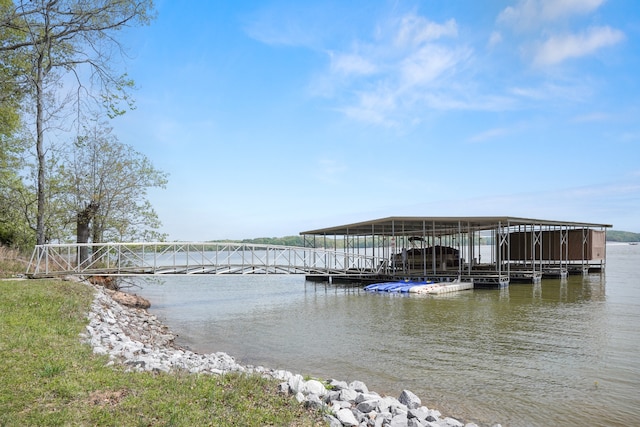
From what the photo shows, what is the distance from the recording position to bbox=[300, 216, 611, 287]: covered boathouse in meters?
29.1

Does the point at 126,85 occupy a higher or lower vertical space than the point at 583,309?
higher

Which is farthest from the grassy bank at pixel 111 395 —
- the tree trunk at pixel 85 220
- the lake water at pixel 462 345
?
the tree trunk at pixel 85 220

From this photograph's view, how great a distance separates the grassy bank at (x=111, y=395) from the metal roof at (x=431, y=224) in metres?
22.2

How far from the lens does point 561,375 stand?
931cm

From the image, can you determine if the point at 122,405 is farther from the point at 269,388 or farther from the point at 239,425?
the point at 269,388

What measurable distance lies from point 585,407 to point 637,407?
0.88 metres

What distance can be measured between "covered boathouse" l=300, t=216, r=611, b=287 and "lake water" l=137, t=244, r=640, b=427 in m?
5.99

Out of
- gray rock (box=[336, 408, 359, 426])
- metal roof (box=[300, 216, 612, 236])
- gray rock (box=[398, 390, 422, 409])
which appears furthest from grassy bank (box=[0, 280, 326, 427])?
metal roof (box=[300, 216, 612, 236])

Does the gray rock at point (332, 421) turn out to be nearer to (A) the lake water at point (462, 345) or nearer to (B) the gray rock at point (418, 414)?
(B) the gray rock at point (418, 414)

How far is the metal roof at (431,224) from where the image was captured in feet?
90.5

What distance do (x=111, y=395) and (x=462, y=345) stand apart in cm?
942

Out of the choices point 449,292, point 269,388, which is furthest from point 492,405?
point 449,292

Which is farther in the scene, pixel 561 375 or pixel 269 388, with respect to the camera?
pixel 561 375

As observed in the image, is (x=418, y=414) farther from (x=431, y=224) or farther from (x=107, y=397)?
(x=431, y=224)
